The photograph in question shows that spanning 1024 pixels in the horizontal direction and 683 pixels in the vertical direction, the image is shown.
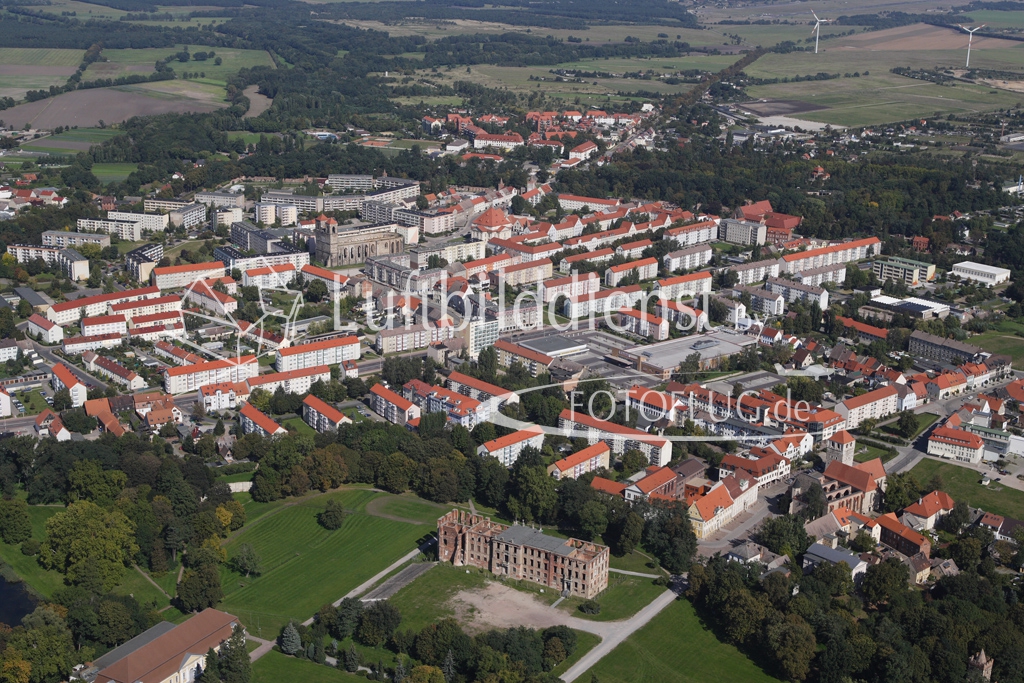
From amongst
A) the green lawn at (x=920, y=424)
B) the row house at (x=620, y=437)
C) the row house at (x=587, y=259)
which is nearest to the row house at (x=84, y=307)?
the row house at (x=587, y=259)

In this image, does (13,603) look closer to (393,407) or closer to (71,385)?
(71,385)

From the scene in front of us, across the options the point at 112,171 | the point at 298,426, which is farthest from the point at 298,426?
the point at 112,171

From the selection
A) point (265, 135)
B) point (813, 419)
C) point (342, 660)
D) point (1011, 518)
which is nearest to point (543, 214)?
point (265, 135)

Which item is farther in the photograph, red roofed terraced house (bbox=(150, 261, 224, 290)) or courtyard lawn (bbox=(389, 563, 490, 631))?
red roofed terraced house (bbox=(150, 261, 224, 290))

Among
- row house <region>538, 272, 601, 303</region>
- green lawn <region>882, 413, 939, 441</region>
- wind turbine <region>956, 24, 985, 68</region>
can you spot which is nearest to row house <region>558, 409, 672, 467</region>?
green lawn <region>882, 413, 939, 441</region>

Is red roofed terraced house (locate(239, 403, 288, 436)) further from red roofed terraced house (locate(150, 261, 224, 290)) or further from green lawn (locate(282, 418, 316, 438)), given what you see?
red roofed terraced house (locate(150, 261, 224, 290))

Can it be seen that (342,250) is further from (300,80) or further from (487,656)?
(300,80)
